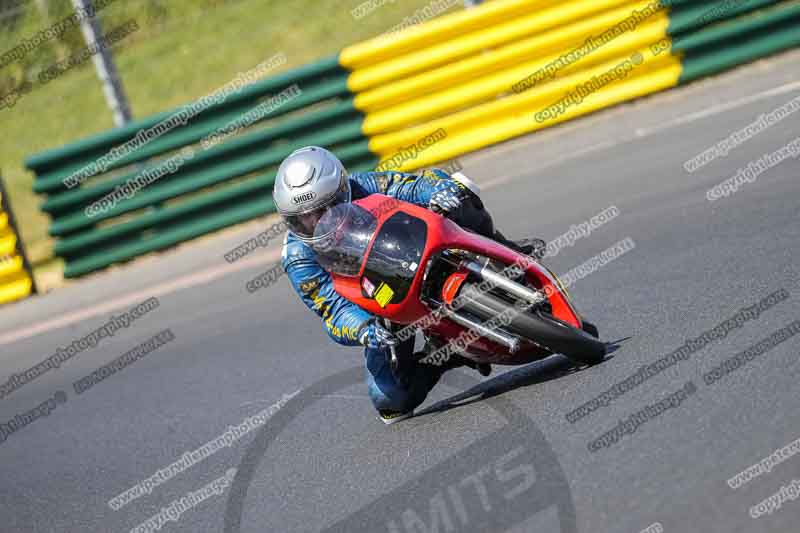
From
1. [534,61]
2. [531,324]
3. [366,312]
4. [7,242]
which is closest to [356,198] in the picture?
[366,312]

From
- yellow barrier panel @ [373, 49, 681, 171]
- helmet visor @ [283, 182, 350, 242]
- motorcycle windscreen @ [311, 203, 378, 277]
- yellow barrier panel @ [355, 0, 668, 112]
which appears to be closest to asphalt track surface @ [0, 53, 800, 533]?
yellow barrier panel @ [373, 49, 681, 171]

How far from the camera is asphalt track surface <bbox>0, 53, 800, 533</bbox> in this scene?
16.3 feet

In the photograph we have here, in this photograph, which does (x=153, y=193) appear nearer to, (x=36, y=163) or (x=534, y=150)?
(x=36, y=163)

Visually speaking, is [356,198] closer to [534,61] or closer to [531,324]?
[531,324]

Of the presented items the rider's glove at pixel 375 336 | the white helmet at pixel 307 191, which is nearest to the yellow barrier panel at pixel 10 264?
the white helmet at pixel 307 191

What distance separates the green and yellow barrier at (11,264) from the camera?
43.4ft

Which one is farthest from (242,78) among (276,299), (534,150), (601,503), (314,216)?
(601,503)

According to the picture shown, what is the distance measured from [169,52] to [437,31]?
11.1 meters

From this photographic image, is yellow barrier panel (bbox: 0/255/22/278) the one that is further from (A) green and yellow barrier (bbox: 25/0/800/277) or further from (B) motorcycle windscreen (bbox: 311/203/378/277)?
(B) motorcycle windscreen (bbox: 311/203/378/277)

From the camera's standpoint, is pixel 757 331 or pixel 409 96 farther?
pixel 409 96

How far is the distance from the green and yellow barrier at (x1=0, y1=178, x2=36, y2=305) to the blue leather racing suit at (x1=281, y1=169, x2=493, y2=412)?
301 inches

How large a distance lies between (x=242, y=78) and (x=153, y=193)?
7156 mm

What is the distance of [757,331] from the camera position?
238 inches

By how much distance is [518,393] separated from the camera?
639 centimetres
